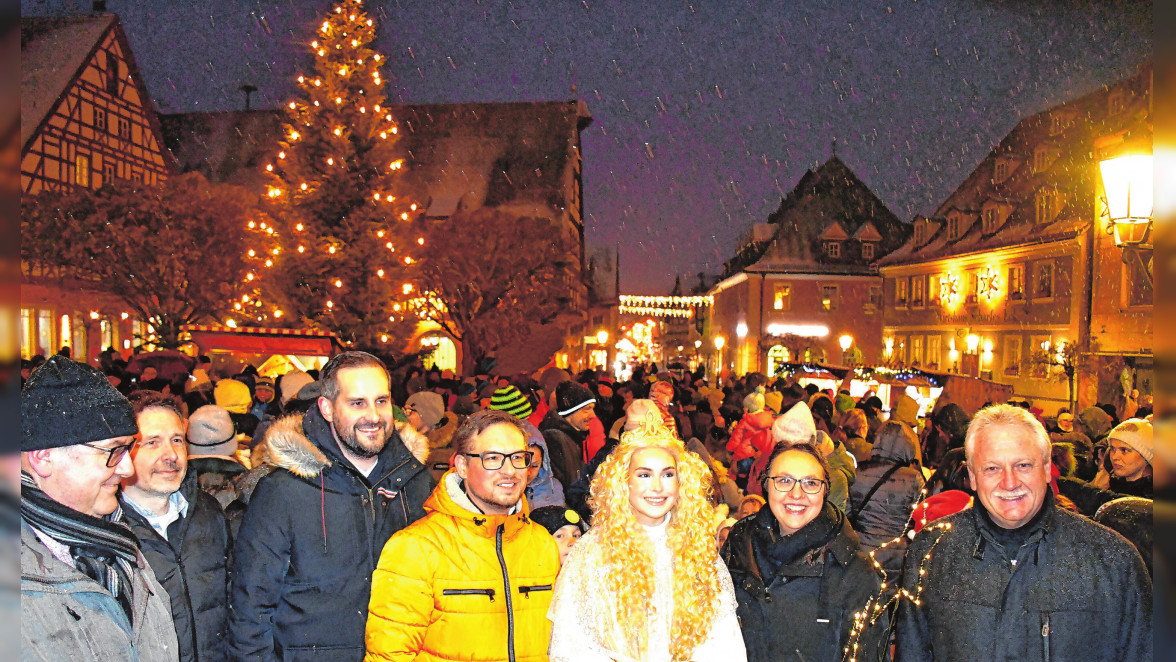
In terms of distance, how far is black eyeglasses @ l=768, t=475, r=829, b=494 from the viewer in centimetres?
362

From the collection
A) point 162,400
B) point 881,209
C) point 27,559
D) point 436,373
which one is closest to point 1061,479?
point 162,400

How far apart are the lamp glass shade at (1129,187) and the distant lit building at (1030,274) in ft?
46.9

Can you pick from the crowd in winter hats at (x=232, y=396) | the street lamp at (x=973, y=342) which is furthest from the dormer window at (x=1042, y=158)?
the crowd in winter hats at (x=232, y=396)

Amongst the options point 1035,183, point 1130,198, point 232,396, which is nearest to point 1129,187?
point 1130,198

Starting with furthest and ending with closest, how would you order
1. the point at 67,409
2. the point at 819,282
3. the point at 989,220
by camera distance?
the point at 819,282, the point at 989,220, the point at 67,409

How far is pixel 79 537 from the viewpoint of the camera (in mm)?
2051

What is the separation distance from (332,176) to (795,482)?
19776 millimetres

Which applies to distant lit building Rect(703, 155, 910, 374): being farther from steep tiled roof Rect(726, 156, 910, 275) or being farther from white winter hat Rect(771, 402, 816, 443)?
white winter hat Rect(771, 402, 816, 443)

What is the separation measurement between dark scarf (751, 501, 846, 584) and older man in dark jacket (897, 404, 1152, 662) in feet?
1.22

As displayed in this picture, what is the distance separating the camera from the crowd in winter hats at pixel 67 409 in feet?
7.20

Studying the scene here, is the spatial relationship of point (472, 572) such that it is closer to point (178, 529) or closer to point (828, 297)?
point (178, 529)

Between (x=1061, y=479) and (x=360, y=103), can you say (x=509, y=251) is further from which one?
(x=1061, y=479)

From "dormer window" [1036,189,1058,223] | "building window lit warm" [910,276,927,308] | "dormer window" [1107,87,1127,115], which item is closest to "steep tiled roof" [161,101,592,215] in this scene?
"building window lit warm" [910,276,927,308]

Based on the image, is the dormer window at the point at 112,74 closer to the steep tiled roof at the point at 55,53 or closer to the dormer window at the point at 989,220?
the steep tiled roof at the point at 55,53
